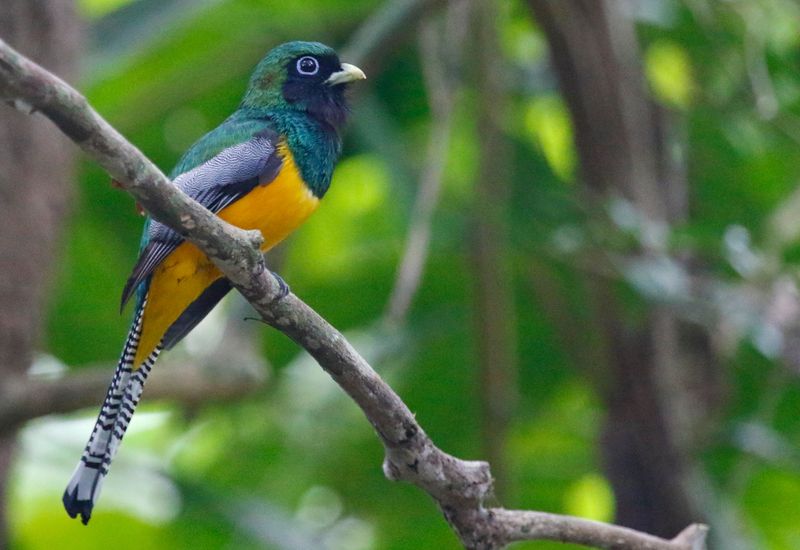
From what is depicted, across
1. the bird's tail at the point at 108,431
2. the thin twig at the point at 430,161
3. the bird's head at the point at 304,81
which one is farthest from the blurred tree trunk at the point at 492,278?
the bird's tail at the point at 108,431

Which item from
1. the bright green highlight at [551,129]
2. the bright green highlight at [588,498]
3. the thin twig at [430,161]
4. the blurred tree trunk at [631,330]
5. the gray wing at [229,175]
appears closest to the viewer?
the gray wing at [229,175]

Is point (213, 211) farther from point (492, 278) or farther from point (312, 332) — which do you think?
point (492, 278)

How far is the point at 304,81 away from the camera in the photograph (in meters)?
4.47

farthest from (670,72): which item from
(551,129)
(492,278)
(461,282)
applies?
(492,278)

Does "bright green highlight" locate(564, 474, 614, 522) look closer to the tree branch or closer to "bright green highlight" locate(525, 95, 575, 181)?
"bright green highlight" locate(525, 95, 575, 181)

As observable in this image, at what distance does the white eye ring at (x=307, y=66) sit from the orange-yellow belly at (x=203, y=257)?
0.54 meters

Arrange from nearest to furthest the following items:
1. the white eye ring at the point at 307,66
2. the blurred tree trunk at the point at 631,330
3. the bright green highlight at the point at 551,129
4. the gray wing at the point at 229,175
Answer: the gray wing at the point at 229,175 → the white eye ring at the point at 307,66 → the blurred tree trunk at the point at 631,330 → the bright green highlight at the point at 551,129

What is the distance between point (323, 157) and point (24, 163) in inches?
66.4

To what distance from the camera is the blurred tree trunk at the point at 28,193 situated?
206 inches

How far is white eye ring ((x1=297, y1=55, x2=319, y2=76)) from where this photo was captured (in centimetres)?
450

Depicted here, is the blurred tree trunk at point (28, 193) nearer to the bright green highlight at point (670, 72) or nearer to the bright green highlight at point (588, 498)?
the bright green highlight at point (588, 498)

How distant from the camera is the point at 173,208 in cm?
254

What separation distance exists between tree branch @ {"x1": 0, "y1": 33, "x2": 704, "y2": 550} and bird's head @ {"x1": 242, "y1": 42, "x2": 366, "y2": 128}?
5.17 feet

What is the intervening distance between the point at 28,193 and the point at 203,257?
1661 millimetres
